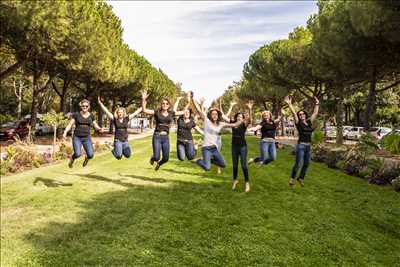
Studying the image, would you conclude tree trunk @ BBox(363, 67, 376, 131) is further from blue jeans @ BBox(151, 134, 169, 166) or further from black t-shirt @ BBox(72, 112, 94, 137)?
black t-shirt @ BBox(72, 112, 94, 137)

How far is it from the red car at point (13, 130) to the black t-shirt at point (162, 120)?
1477 inches

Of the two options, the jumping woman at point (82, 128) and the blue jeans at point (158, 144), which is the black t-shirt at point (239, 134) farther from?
the jumping woman at point (82, 128)

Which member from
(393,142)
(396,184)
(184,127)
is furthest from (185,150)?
(396,184)

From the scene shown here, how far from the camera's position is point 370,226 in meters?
17.2

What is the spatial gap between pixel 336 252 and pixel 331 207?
15.3 ft

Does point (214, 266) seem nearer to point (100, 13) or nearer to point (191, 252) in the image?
point (191, 252)

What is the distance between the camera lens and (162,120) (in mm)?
10336

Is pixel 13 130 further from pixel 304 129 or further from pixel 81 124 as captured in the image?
pixel 304 129

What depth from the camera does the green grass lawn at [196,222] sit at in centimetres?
1541

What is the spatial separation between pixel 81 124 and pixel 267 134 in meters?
5.21

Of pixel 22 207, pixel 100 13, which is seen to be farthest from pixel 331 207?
pixel 100 13

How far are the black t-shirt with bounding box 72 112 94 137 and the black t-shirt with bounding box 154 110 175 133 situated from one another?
1.82 m

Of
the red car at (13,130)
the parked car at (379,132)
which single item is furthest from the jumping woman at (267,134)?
the parked car at (379,132)

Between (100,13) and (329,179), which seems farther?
(100,13)
